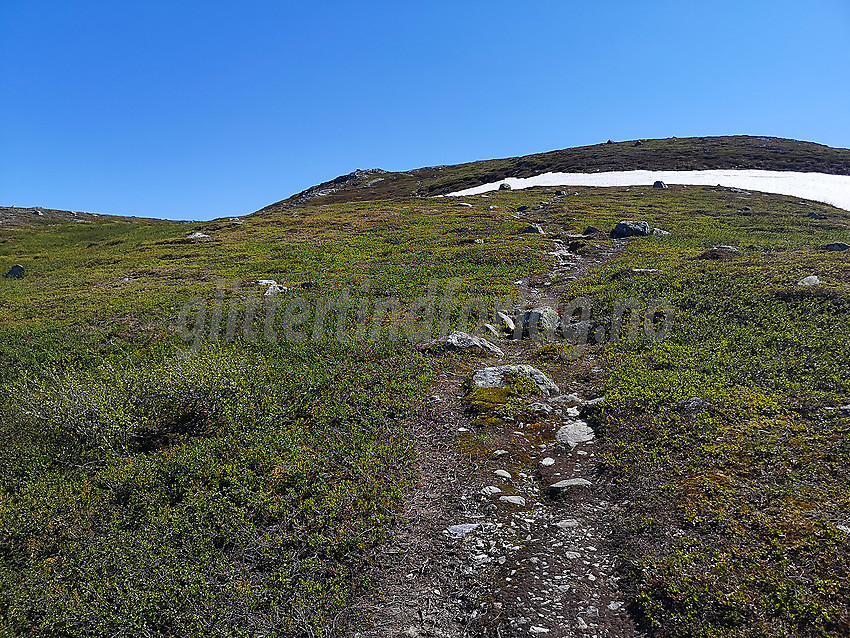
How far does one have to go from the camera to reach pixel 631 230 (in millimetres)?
43375

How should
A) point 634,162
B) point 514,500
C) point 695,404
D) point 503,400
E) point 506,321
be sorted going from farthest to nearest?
point 634,162
point 506,321
point 503,400
point 695,404
point 514,500

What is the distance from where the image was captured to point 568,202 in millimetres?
69562

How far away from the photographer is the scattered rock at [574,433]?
1139 centimetres

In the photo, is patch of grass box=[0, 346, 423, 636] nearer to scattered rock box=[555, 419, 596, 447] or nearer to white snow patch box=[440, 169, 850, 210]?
scattered rock box=[555, 419, 596, 447]

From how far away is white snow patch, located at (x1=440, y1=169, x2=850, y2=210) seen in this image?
233ft

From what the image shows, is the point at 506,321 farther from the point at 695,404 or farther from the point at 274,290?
the point at 274,290

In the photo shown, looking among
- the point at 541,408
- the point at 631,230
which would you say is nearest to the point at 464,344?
the point at 541,408

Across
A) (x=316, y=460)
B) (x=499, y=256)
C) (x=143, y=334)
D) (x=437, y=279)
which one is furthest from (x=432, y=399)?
(x=499, y=256)

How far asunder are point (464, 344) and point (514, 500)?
9320mm

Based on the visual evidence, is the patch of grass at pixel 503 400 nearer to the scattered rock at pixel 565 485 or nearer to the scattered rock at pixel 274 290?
the scattered rock at pixel 565 485

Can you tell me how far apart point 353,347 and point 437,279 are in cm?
1356

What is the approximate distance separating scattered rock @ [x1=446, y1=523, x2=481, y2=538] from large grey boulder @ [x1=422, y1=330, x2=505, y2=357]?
9.76 metres

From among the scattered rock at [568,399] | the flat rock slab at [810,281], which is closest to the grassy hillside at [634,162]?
the flat rock slab at [810,281]

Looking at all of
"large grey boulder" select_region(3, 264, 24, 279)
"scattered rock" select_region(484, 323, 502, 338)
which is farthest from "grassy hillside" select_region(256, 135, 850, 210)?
"scattered rock" select_region(484, 323, 502, 338)
